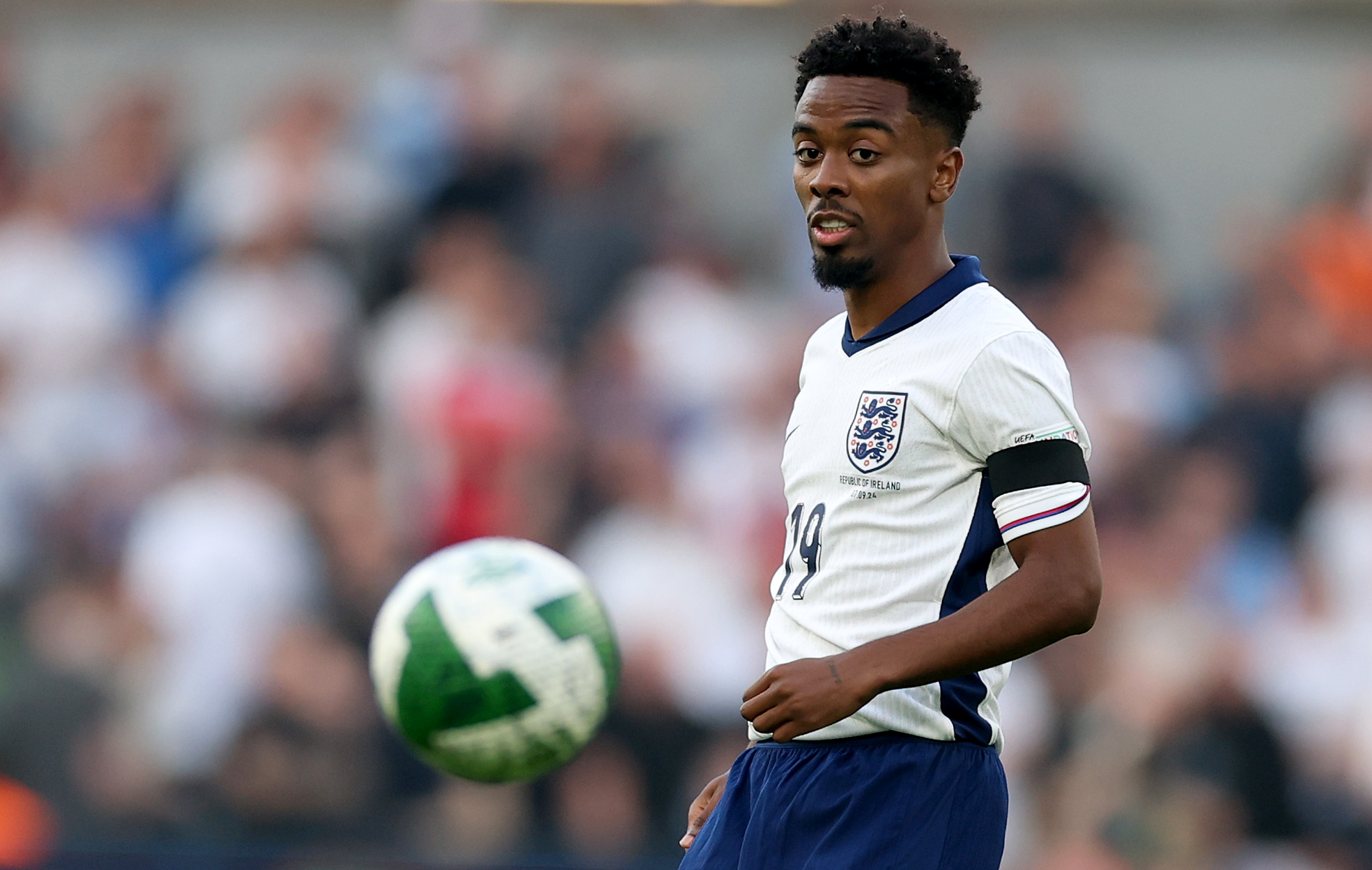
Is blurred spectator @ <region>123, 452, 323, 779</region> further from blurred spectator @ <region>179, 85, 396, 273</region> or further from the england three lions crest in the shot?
the england three lions crest

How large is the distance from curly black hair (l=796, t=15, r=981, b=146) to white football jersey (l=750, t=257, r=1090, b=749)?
332mm

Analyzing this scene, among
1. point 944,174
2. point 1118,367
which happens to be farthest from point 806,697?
point 1118,367

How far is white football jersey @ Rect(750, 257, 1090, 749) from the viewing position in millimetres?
3445

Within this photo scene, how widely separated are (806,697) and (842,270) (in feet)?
2.99

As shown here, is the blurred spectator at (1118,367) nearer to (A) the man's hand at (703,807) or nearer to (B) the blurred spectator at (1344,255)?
(B) the blurred spectator at (1344,255)

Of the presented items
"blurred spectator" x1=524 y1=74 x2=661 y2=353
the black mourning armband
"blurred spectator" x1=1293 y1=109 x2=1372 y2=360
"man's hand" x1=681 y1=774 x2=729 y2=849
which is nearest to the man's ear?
the black mourning armband

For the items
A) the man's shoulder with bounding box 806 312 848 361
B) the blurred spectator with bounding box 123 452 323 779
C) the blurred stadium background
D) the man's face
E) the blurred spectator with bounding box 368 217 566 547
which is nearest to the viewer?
the man's face

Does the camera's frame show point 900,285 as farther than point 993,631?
Yes

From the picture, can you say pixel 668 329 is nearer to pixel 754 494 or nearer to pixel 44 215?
pixel 754 494

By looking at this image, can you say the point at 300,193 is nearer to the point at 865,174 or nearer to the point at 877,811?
the point at 865,174

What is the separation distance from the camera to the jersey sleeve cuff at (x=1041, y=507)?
→ 133 inches

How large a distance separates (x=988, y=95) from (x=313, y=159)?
13.6 feet

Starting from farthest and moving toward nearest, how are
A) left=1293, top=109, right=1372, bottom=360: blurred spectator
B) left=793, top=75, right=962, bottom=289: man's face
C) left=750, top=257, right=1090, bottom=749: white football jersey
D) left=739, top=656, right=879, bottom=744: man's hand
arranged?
left=1293, top=109, right=1372, bottom=360: blurred spectator
left=793, top=75, right=962, bottom=289: man's face
left=750, top=257, right=1090, bottom=749: white football jersey
left=739, top=656, right=879, bottom=744: man's hand

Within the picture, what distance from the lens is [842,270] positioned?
3.74 metres
